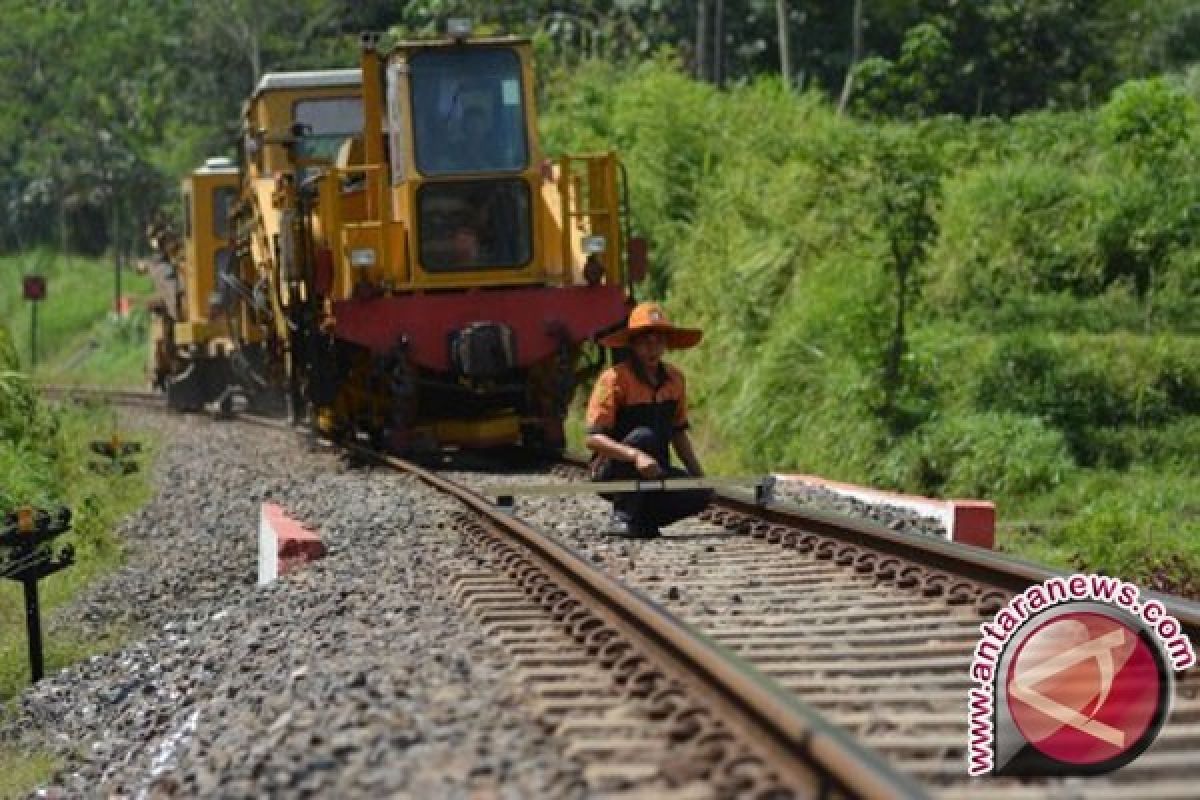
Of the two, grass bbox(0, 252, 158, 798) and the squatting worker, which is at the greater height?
the squatting worker

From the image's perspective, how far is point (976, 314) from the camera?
20.4 metres

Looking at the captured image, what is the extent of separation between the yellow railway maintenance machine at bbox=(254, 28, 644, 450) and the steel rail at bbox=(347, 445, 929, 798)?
812 cm

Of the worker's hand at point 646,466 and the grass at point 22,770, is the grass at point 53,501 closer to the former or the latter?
the grass at point 22,770

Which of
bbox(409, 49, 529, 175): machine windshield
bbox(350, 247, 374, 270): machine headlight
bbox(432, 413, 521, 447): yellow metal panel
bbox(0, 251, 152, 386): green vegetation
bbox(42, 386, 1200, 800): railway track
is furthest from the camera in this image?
bbox(0, 251, 152, 386): green vegetation

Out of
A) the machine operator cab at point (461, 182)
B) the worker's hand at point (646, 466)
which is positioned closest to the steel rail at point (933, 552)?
the worker's hand at point (646, 466)

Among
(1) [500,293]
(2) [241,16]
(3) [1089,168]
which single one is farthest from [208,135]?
(1) [500,293]

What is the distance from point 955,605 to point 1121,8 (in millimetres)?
37875

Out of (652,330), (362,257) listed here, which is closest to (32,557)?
(652,330)

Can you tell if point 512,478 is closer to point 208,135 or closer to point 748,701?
point 748,701

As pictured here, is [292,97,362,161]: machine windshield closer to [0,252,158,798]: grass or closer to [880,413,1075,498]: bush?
[0,252,158,798]: grass

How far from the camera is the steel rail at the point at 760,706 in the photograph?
5559mm

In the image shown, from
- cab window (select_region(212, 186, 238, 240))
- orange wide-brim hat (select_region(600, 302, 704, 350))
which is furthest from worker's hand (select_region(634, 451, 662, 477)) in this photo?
cab window (select_region(212, 186, 238, 240))

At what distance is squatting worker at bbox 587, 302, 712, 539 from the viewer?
11836 mm

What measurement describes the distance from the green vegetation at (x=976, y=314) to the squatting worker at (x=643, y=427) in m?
2.41
